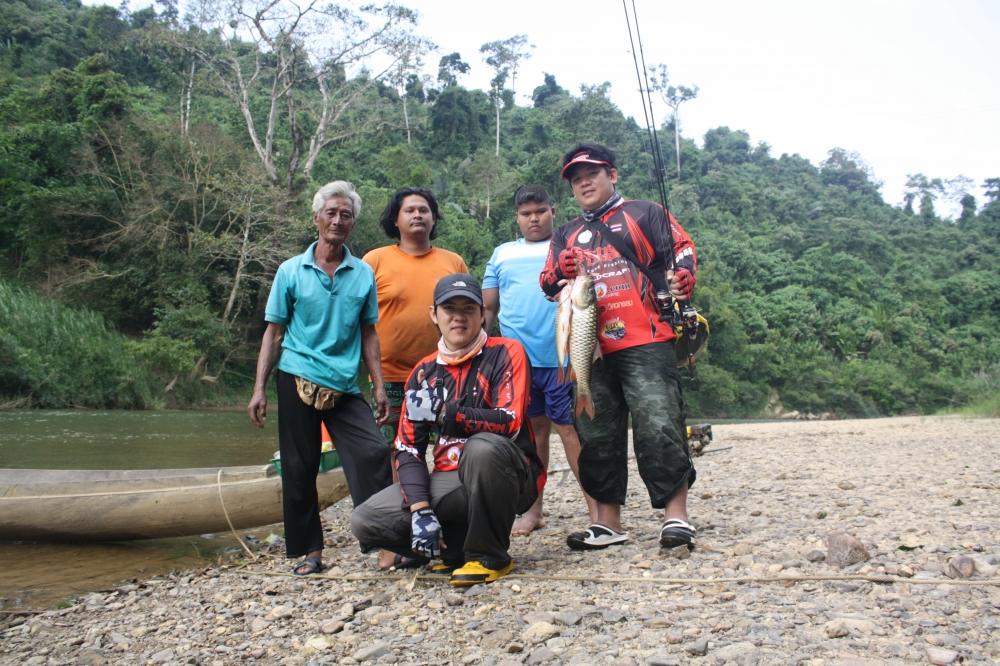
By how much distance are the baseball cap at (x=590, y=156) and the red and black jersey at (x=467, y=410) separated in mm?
1026

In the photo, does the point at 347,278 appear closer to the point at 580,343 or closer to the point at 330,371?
the point at 330,371

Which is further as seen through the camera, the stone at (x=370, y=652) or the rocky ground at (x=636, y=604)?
the stone at (x=370, y=652)

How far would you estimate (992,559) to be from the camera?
304 cm

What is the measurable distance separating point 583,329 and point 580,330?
0.02 metres

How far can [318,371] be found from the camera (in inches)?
153

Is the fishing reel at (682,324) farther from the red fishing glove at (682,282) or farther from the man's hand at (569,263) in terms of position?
the man's hand at (569,263)

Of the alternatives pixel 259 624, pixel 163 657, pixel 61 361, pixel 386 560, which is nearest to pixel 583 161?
pixel 386 560

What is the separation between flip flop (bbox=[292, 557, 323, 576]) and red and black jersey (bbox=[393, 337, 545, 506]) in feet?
2.91

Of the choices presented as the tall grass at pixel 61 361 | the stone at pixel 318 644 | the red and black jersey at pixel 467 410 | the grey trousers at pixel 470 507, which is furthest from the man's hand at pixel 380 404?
the tall grass at pixel 61 361

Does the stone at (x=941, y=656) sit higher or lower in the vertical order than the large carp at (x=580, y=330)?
lower

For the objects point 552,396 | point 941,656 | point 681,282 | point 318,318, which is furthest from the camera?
point 552,396

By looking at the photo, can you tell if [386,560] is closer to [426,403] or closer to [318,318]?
[426,403]

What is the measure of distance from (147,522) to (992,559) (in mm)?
4837

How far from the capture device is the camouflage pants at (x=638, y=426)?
3684 millimetres
